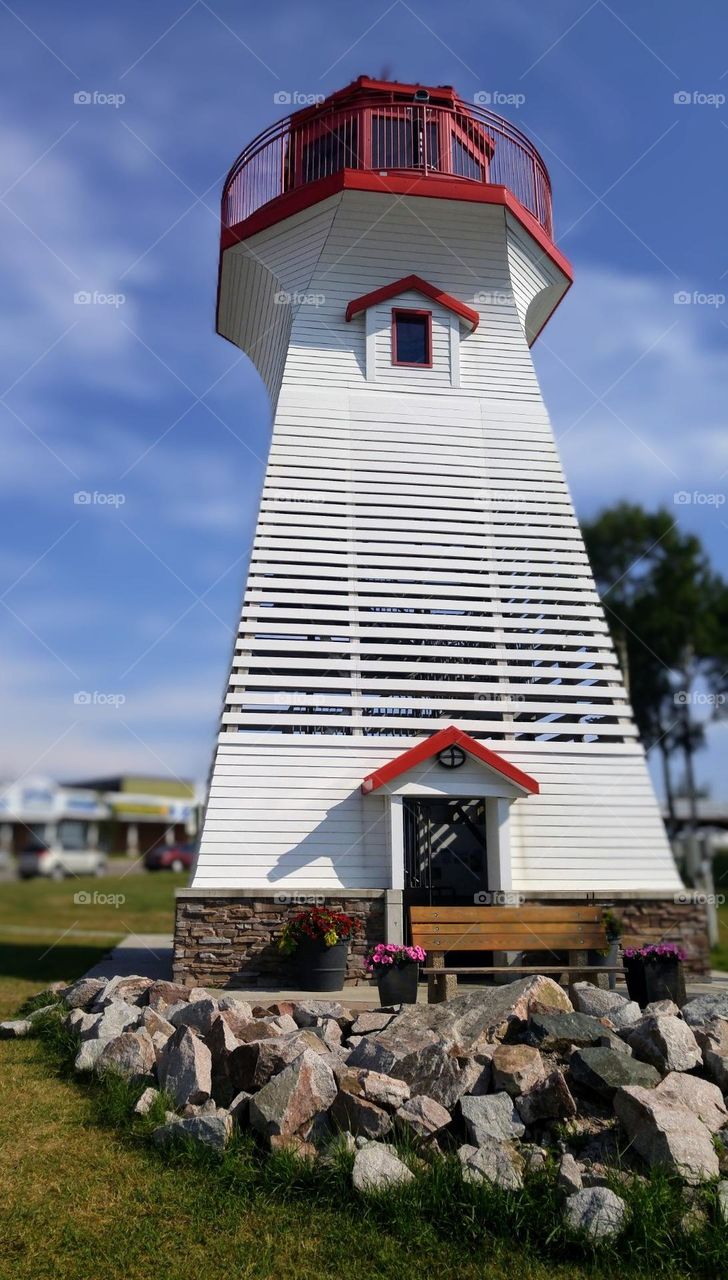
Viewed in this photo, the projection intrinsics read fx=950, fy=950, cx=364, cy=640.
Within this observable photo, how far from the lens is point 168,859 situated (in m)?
37.6

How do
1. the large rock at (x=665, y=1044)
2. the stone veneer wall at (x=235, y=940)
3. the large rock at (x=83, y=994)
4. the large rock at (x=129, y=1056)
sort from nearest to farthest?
the large rock at (x=665, y=1044)
the large rock at (x=129, y=1056)
the large rock at (x=83, y=994)
the stone veneer wall at (x=235, y=940)

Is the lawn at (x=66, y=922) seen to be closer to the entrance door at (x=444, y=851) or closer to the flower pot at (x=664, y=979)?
the entrance door at (x=444, y=851)

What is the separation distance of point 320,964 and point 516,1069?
5068 mm

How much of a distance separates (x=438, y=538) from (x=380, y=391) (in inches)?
98.3

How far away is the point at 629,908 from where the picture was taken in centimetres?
1139

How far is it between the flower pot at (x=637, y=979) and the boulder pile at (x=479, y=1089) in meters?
1.69

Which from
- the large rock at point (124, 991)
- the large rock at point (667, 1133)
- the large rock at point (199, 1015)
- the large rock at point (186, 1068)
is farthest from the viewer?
the large rock at point (124, 991)

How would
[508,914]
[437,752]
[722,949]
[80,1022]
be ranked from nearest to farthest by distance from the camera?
[80,1022]
[508,914]
[437,752]
[722,949]

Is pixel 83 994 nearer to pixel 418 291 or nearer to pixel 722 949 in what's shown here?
pixel 418 291

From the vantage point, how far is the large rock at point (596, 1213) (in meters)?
4.32

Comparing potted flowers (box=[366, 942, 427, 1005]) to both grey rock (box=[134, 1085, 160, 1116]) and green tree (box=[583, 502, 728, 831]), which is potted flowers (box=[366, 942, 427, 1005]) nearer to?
grey rock (box=[134, 1085, 160, 1116])

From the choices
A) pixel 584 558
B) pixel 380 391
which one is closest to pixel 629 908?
pixel 584 558

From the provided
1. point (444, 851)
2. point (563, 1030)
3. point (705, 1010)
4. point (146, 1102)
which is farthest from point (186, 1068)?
point (444, 851)

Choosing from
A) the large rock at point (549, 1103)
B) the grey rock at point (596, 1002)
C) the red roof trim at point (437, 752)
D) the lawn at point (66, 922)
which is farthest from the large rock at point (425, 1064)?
the red roof trim at point (437, 752)
